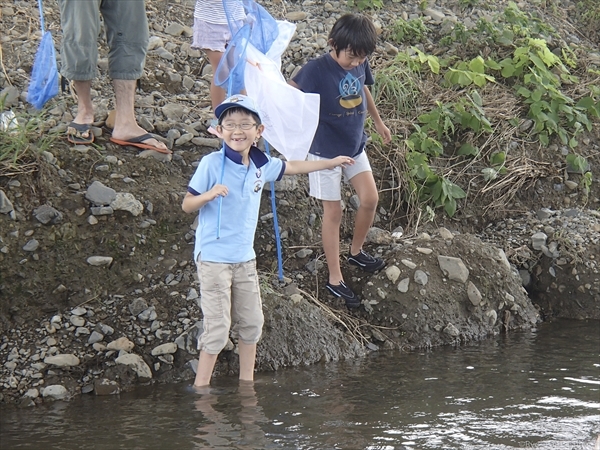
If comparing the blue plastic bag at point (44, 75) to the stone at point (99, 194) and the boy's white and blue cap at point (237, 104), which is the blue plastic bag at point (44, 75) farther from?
the boy's white and blue cap at point (237, 104)

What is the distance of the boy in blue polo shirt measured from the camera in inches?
175

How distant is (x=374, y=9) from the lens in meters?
8.16

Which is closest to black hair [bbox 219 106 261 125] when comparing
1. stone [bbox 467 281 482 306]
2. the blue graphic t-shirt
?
the blue graphic t-shirt

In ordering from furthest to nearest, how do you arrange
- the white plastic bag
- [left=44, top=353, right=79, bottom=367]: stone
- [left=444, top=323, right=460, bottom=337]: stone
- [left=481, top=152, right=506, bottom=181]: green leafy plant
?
[left=481, top=152, right=506, bottom=181]: green leafy plant
[left=444, top=323, right=460, bottom=337]: stone
the white plastic bag
[left=44, top=353, right=79, bottom=367]: stone

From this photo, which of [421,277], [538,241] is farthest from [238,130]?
[538,241]

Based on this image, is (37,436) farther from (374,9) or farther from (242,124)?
(374,9)

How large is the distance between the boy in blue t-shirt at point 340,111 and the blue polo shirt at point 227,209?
92 cm

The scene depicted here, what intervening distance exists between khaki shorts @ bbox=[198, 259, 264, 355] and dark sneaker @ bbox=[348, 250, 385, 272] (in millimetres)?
1220

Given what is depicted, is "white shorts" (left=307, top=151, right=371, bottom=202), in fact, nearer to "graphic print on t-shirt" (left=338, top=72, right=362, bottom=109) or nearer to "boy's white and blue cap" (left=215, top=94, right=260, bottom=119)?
"graphic print on t-shirt" (left=338, top=72, right=362, bottom=109)

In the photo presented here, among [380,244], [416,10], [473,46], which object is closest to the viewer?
[380,244]

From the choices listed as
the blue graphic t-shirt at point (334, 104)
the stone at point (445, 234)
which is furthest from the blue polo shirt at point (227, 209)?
the stone at point (445, 234)

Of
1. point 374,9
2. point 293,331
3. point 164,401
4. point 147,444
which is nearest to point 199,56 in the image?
point 374,9

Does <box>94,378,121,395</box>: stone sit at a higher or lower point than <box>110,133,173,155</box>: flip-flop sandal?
lower

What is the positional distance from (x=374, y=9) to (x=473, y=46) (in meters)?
0.96
